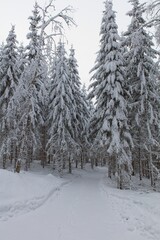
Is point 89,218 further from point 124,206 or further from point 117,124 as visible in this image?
point 117,124

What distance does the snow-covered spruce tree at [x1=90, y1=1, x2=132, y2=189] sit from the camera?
20734mm

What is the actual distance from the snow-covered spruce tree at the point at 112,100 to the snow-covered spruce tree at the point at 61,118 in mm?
4879

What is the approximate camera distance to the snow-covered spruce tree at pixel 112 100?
2073 centimetres

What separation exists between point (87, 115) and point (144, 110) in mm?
20286

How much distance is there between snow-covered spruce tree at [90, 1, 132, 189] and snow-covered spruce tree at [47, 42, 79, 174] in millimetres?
4879

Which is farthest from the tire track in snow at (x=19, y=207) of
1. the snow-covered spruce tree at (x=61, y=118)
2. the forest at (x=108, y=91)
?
the snow-covered spruce tree at (x=61, y=118)

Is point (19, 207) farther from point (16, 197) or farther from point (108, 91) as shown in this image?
point (108, 91)

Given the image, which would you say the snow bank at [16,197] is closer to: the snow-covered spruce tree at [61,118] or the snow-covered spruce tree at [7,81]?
the snow-covered spruce tree at [7,81]

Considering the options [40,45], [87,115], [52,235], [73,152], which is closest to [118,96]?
[40,45]

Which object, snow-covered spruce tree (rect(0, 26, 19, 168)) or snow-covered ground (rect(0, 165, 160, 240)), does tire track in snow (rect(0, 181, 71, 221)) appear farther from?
snow-covered spruce tree (rect(0, 26, 19, 168))

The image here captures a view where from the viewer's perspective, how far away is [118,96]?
21.5 m

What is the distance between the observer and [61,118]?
28.3 m

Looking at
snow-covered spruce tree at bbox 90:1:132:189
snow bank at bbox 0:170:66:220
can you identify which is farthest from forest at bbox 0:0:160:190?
snow bank at bbox 0:170:66:220

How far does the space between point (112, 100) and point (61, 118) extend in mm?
8413
